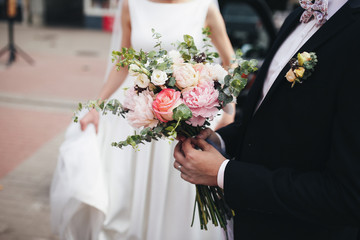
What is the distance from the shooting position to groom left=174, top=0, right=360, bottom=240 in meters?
1.07

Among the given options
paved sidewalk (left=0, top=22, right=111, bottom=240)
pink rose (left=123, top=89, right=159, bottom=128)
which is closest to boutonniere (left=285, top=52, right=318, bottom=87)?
pink rose (left=123, top=89, right=159, bottom=128)

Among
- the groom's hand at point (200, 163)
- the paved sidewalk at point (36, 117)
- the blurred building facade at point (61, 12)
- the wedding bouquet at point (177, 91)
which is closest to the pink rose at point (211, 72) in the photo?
the wedding bouquet at point (177, 91)

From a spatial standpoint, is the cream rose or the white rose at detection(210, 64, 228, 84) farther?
the white rose at detection(210, 64, 228, 84)

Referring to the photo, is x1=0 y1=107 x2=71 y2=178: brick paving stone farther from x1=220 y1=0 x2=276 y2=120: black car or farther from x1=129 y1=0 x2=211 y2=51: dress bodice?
x1=220 y1=0 x2=276 y2=120: black car

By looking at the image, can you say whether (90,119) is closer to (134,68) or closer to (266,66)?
(134,68)

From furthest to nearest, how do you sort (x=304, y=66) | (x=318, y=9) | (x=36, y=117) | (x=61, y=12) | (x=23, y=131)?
(x=61, y=12) < (x=36, y=117) < (x=23, y=131) < (x=318, y=9) < (x=304, y=66)

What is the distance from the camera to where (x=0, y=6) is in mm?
19531

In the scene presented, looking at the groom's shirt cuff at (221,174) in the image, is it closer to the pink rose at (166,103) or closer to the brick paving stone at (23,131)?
the pink rose at (166,103)

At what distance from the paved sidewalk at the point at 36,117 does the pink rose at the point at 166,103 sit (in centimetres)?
237

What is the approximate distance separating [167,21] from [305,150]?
1572 millimetres

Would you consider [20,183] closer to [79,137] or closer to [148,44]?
[79,137]

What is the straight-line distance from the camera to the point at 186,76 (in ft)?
4.48

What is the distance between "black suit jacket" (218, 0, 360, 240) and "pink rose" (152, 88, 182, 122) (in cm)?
30

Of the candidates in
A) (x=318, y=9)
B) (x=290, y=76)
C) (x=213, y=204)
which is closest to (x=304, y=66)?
(x=290, y=76)
